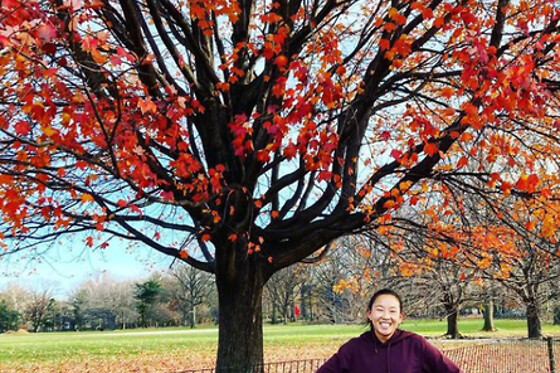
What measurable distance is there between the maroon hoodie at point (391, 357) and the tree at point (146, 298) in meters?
75.3

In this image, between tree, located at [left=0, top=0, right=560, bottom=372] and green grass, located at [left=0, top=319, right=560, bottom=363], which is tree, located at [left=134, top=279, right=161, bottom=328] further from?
tree, located at [left=0, top=0, right=560, bottom=372]

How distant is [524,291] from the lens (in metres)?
20.5

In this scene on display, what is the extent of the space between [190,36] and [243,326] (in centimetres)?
435

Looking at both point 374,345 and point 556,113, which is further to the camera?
point 556,113

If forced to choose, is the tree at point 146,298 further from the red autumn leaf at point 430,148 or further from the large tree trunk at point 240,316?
the red autumn leaf at point 430,148

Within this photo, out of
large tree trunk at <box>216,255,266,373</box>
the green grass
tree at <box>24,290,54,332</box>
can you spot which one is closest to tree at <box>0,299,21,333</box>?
tree at <box>24,290,54,332</box>

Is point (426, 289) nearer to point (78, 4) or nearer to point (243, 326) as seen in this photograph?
point (243, 326)

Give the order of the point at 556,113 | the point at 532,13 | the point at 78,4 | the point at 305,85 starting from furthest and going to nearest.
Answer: the point at 556,113 < the point at 532,13 < the point at 305,85 < the point at 78,4

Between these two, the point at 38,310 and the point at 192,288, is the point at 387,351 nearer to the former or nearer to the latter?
the point at 192,288

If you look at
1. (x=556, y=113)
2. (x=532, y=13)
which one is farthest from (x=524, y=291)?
(x=532, y=13)

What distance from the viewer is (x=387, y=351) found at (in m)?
3.46

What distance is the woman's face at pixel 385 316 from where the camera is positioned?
3.47 m

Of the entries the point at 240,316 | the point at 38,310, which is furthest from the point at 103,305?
the point at 240,316

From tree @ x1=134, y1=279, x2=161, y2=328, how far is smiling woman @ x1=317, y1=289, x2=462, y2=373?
247ft
